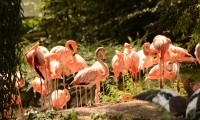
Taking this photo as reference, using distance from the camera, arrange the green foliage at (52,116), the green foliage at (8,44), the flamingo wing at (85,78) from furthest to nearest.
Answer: the flamingo wing at (85,78) < the green foliage at (8,44) < the green foliage at (52,116)

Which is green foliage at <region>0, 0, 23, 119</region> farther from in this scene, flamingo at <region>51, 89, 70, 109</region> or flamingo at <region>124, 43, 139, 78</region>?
flamingo at <region>124, 43, 139, 78</region>

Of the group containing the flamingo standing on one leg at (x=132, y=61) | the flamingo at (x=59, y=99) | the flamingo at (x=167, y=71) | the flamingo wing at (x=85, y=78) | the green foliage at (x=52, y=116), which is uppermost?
the flamingo standing on one leg at (x=132, y=61)

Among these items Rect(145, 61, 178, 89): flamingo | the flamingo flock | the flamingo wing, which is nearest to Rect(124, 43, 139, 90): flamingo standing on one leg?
the flamingo flock

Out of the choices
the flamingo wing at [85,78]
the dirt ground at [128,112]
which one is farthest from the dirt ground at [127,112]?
the flamingo wing at [85,78]

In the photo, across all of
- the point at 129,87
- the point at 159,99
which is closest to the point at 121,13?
the point at 129,87

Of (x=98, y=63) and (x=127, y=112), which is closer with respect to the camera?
(x=127, y=112)

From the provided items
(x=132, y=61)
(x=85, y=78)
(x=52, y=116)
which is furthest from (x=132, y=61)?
(x=52, y=116)

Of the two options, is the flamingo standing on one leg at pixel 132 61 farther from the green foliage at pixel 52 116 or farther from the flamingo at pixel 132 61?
the green foliage at pixel 52 116

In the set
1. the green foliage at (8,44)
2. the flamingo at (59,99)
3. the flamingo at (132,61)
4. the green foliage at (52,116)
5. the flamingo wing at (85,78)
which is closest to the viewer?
the green foliage at (52,116)

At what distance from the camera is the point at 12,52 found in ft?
17.6

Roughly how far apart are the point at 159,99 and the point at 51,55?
10.2 ft

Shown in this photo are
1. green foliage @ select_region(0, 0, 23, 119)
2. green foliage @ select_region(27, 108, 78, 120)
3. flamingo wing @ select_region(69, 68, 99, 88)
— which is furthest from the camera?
flamingo wing @ select_region(69, 68, 99, 88)

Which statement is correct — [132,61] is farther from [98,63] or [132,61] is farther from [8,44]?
[8,44]

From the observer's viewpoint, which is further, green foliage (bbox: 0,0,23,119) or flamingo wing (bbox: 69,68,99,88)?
flamingo wing (bbox: 69,68,99,88)
